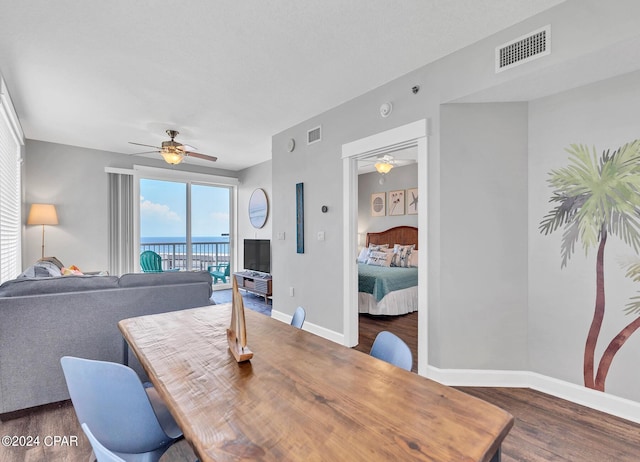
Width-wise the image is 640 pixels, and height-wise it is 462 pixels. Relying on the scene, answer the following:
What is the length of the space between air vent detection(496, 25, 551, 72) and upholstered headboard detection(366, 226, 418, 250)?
Result: 3653mm

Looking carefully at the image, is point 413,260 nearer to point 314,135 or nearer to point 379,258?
point 379,258

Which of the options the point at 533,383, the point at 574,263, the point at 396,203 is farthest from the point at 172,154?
the point at 533,383

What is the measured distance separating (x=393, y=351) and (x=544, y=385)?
1818mm

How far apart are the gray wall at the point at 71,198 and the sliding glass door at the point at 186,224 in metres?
0.66

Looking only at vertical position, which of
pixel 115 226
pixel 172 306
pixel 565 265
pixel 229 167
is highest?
pixel 229 167

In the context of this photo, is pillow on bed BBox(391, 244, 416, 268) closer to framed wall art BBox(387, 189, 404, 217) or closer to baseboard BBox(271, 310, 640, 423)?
framed wall art BBox(387, 189, 404, 217)

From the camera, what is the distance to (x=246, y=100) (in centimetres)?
335

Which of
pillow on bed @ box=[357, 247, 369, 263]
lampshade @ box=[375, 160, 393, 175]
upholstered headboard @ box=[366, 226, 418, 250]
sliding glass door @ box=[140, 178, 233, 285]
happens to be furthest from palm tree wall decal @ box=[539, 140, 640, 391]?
sliding glass door @ box=[140, 178, 233, 285]

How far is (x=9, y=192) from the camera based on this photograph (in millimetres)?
3373

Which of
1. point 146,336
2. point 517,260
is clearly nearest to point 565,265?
point 517,260

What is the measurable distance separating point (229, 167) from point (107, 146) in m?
2.22

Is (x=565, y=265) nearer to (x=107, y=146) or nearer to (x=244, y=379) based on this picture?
(x=244, y=379)

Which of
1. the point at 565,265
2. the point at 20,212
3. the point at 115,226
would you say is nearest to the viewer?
the point at 565,265

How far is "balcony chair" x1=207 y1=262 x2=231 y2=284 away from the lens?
6812 mm
